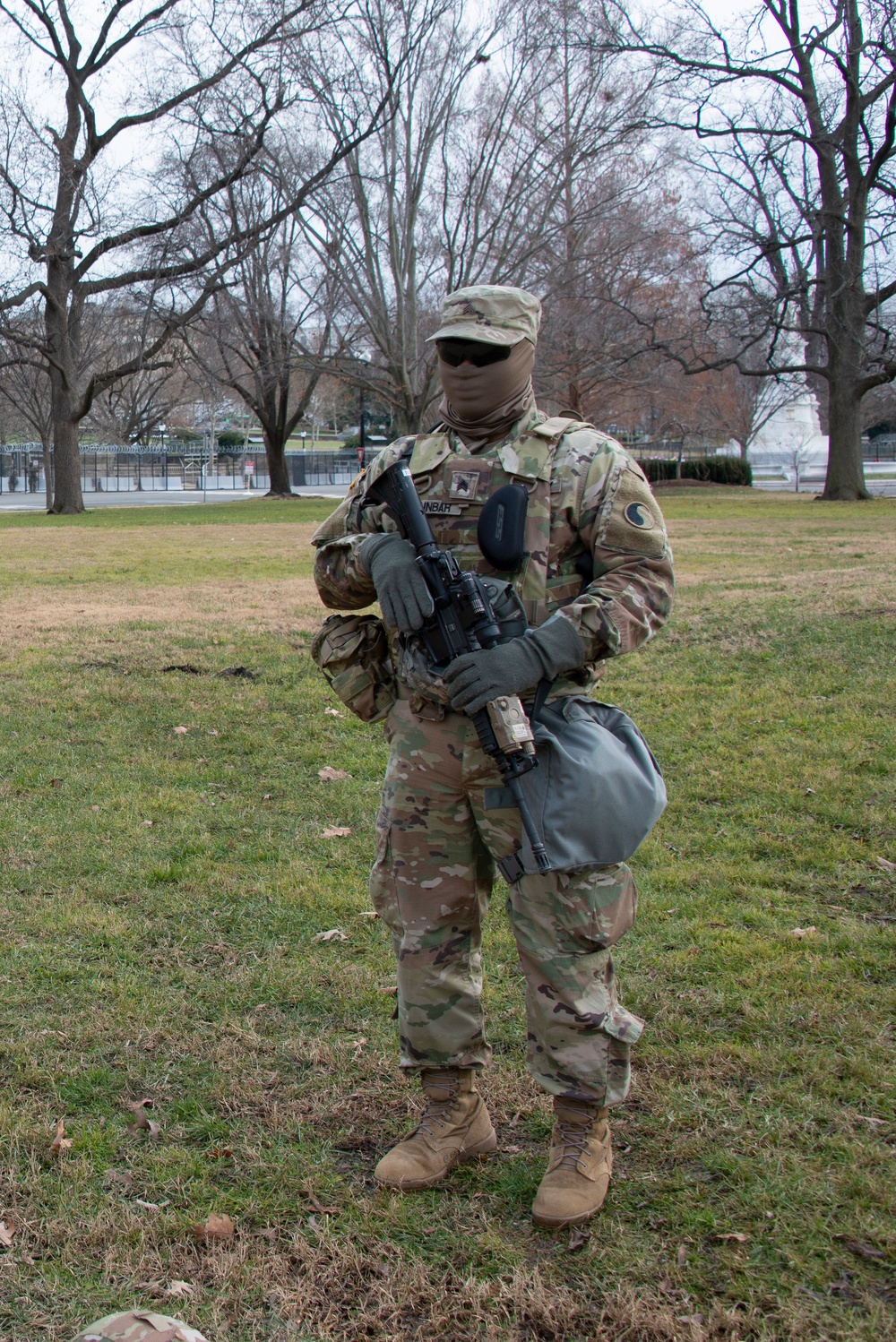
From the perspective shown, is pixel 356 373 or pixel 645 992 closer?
pixel 645 992

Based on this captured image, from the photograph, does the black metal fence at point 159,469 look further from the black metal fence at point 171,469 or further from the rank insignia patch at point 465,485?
the rank insignia patch at point 465,485

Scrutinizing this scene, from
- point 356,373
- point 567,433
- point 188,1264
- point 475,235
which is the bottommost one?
point 188,1264

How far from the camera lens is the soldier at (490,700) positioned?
2.67 metres

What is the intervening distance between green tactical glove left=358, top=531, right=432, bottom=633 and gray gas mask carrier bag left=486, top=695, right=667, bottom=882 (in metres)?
0.37

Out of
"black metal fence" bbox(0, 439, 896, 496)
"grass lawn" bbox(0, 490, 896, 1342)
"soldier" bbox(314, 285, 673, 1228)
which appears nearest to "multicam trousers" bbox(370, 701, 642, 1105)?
"soldier" bbox(314, 285, 673, 1228)

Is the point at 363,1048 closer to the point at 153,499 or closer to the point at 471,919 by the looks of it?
the point at 471,919

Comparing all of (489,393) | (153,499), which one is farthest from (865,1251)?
(153,499)

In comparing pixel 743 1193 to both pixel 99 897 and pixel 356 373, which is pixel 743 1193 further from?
pixel 356 373

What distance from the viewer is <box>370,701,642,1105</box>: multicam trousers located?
272 cm

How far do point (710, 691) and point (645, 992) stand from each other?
4171 mm

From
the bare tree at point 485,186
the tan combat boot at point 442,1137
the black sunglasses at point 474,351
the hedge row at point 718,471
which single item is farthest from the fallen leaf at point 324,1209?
the hedge row at point 718,471

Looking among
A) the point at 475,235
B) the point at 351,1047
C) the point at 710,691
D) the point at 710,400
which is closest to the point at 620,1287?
the point at 351,1047

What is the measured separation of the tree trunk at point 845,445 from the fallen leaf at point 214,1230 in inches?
1132

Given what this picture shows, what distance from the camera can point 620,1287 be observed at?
8.08 ft
